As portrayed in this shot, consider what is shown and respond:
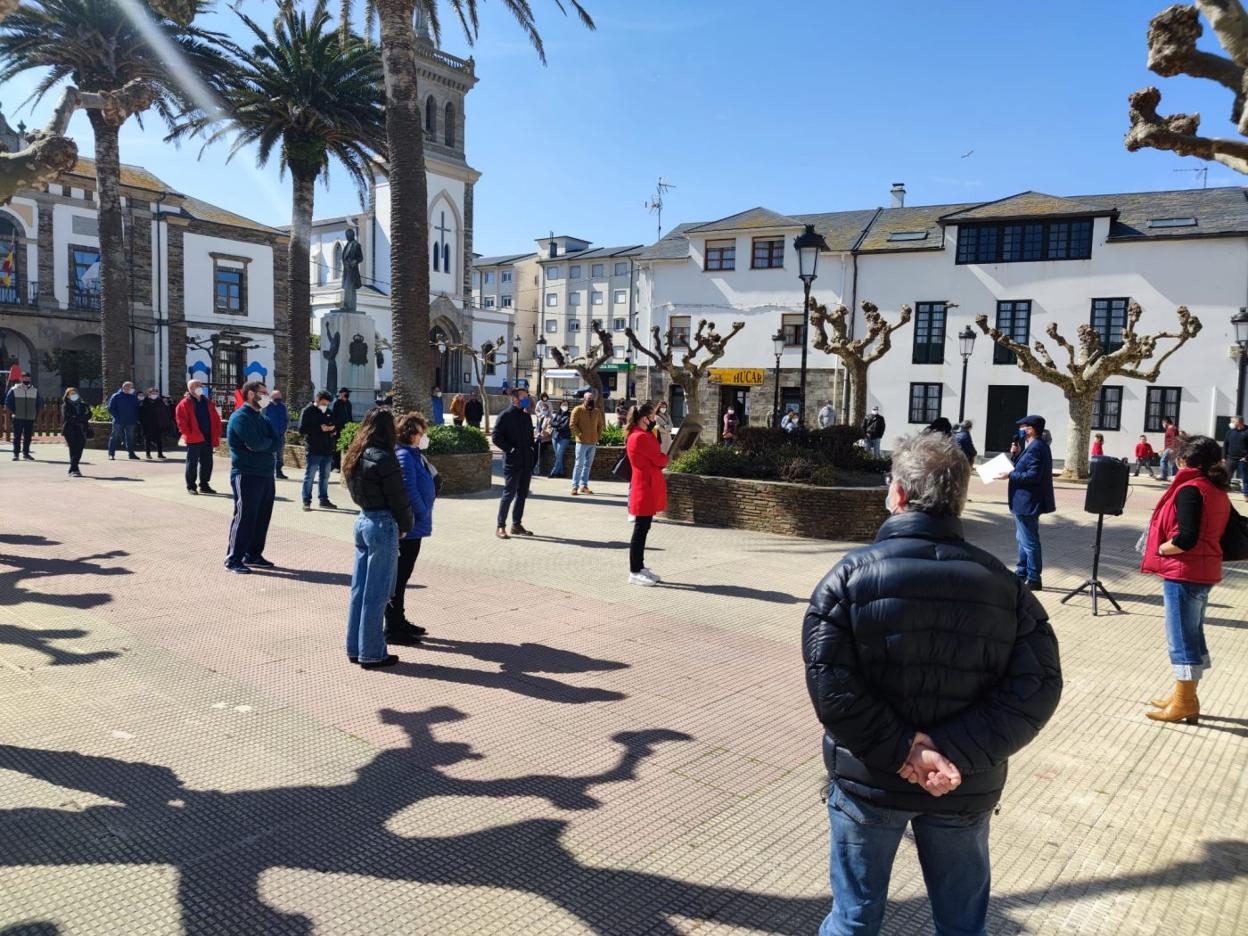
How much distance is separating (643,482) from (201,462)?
8954mm

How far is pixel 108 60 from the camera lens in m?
23.7

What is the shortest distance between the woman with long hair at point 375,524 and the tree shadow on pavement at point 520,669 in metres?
0.29

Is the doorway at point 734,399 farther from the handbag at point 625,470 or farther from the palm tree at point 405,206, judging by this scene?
the handbag at point 625,470

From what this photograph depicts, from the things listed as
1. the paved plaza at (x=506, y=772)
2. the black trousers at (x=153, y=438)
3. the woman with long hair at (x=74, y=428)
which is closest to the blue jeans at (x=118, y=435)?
the black trousers at (x=153, y=438)

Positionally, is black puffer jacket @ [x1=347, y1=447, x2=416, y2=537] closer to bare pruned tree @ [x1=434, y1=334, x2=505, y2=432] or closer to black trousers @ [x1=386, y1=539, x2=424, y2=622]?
black trousers @ [x1=386, y1=539, x2=424, y2=622]

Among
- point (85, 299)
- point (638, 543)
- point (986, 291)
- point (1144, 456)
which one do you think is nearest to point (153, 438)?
point (638, 543)

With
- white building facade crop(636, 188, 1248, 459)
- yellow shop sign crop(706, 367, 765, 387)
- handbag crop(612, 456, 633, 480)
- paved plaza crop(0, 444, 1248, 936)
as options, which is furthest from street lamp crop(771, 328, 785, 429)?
paved plaza crop(0, 444, 1248, 936)

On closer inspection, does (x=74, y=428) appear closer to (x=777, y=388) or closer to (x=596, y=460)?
(x=596, y=460)

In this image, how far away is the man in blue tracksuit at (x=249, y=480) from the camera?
322 inches

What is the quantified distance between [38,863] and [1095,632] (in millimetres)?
7315

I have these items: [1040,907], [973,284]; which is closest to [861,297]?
[973,284]

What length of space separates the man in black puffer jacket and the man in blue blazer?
639 cm

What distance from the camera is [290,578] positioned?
26.7 feet

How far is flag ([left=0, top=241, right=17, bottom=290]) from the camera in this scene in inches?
1350
